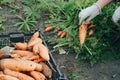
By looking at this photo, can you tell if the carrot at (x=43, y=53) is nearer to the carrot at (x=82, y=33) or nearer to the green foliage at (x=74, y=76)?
the green foliage at (x=74, y=76)

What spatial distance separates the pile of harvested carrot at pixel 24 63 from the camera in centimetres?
309

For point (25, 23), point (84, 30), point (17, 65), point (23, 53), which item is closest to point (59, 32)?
point (84, 30)

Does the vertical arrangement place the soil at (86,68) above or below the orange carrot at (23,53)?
below

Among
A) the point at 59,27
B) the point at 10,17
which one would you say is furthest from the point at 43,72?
the point at 10,17

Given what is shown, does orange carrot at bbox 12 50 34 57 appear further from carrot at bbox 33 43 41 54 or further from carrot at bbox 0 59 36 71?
carrot at bbox 0 59 36 71

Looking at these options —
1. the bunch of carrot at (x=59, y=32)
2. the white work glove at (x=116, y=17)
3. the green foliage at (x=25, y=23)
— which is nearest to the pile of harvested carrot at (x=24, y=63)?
the bunch of carrot at (x=59, y=32)

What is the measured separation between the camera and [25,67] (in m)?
3.14

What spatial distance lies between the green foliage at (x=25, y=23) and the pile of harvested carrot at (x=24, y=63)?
798 mm

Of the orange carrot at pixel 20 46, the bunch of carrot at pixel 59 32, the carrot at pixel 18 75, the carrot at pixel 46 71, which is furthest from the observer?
the bunch of carrot at pixel 59 32

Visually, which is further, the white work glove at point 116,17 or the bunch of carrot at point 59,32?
the bunch of carrot at point 59,32

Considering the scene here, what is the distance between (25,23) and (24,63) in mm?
1284

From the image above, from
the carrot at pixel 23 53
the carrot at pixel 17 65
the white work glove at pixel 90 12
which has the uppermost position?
the white work glove at pixel 90 12

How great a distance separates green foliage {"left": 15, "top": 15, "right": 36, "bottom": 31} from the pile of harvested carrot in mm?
798

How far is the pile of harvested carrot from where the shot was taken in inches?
122
